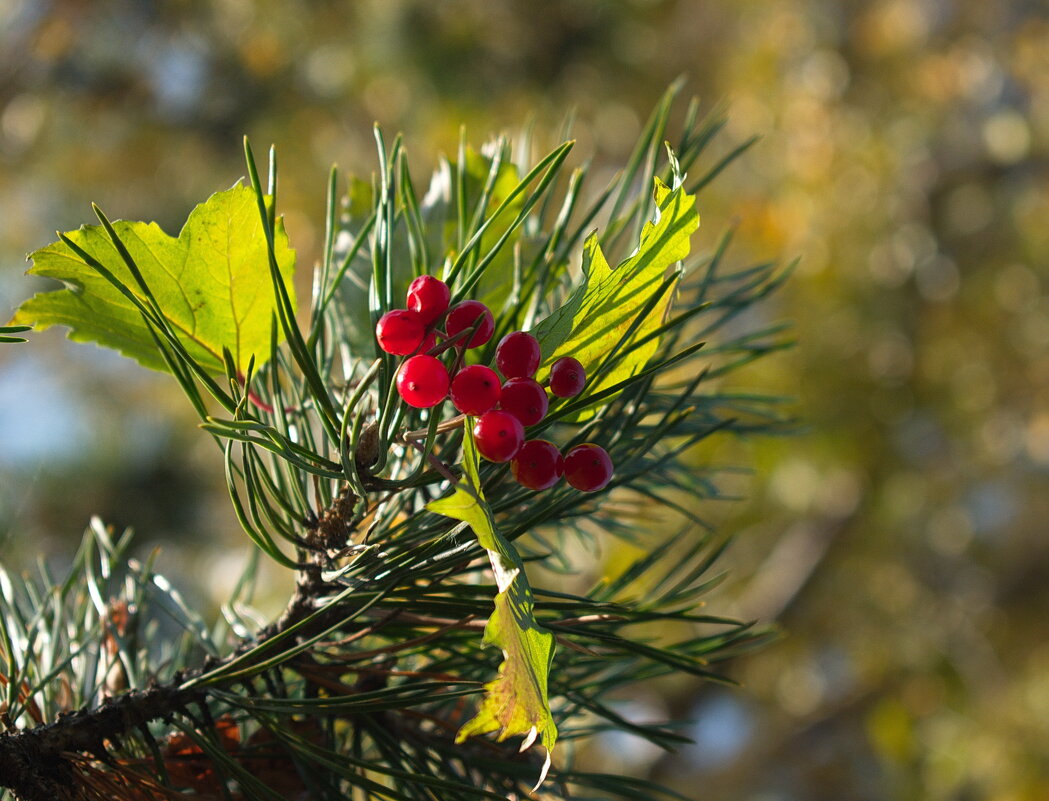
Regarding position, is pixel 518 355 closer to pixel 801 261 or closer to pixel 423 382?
pixel 423 382

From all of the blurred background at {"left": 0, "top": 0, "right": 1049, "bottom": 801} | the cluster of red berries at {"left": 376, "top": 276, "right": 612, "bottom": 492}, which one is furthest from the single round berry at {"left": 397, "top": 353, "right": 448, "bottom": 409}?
the blurred background at {"left": 0, "top": 0, "right": 1049, "bottom": 801}

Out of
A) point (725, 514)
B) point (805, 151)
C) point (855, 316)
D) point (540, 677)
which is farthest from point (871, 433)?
point (540, 677)

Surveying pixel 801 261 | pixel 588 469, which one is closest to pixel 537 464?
pixel 588 469

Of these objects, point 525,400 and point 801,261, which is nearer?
point 525,400

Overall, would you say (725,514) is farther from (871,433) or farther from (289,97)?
(289,97)

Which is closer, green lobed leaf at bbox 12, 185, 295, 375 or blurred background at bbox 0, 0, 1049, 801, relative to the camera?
green lobed leaf at bbox 12, 185, 295, 375

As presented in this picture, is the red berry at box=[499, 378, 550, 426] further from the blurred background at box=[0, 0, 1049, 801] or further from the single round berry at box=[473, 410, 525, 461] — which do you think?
the blurred background at box=[0, 0, 1049, 801]
